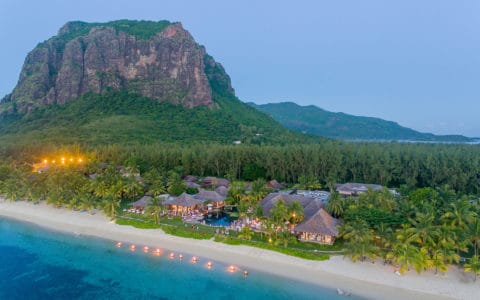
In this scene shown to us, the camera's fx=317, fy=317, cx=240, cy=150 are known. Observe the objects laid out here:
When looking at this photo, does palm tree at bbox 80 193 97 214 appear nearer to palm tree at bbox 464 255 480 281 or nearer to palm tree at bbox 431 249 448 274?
palm tree at bbox 431 249 448 274

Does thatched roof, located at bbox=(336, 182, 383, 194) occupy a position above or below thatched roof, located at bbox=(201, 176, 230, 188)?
above

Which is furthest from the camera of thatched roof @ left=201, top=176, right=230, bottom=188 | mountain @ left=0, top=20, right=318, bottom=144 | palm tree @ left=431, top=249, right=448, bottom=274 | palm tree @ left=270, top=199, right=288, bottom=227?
mountain @ left=0, top=20, right=318, bottom=144

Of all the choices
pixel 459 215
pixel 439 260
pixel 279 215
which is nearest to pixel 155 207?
pixel 279 215

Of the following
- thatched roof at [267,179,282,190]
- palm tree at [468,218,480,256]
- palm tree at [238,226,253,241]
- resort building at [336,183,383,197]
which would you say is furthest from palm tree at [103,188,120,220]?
palm tree at [468,218,480,256]

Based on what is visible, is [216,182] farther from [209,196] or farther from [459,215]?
[459,215]

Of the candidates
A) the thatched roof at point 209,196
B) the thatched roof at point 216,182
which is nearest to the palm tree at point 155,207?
the thatched roof at point 209,196

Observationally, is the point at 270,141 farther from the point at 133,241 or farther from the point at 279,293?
the point at 279,293

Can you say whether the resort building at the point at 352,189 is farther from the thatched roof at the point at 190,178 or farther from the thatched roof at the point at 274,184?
the thatched roof at the point at 190,178
